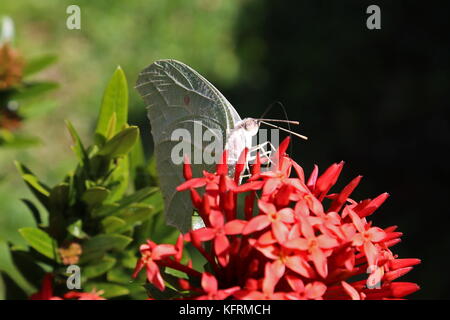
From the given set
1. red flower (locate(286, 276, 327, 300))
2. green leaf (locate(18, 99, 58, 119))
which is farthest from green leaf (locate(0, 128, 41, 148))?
red flower (locate(286, 276, 327, 300))

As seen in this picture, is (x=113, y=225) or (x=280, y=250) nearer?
(x=280, y=250)

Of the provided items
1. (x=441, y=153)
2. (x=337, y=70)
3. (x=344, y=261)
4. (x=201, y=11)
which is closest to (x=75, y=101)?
(x=201, y=11)

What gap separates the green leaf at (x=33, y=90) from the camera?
9.73 ft

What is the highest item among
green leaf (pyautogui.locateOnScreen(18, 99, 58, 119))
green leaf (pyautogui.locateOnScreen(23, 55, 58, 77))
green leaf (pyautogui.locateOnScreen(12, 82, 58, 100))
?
green leaf (pyautogui.locateOnScreen(23, 55, 58, 77))

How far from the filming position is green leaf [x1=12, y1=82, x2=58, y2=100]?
296cm

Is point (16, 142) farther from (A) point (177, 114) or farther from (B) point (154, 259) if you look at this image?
(B) point (154, 259)

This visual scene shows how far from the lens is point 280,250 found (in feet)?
5.66

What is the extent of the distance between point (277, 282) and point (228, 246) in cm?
18

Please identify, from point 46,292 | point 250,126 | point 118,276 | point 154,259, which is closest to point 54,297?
point 46,292

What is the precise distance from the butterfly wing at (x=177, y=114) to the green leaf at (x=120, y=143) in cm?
22

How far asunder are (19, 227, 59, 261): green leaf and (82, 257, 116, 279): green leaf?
122 mm

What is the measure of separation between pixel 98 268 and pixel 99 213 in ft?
0.69

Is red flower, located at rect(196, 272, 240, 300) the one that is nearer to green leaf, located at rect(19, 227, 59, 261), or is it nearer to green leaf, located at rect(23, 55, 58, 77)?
green leaf, located at rect(19, 227, 59, 261)
